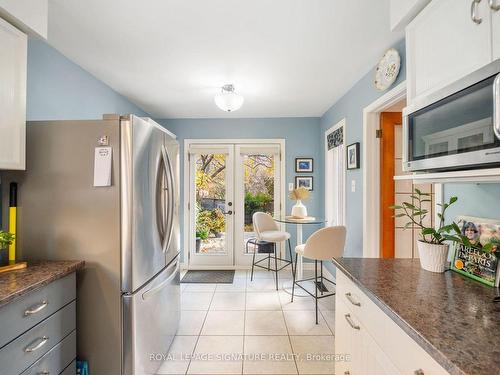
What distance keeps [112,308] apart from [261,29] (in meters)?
2.02

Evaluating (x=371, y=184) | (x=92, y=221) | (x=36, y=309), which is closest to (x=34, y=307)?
(x=36, y=309)

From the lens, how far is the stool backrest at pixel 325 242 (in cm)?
254

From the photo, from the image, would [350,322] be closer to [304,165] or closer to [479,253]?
[479,253]

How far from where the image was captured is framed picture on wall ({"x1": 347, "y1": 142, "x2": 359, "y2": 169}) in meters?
2.70

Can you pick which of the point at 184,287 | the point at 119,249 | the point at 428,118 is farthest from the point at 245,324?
the point at 428,118

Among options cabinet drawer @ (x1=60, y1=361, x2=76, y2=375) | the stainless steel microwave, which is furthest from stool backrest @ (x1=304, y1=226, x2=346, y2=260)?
cabinet drawer @ (x1=60, y1=361, x2=76, y2=375)

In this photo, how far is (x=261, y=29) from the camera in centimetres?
179

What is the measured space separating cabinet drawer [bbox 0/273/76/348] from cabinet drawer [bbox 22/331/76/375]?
189mm

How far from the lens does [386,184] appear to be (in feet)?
8.10

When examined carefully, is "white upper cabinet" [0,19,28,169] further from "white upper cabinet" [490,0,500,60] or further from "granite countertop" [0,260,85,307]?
"white upper cabinet" [490,0,500,60]

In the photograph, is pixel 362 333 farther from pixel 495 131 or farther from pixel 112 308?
pixel 112 308

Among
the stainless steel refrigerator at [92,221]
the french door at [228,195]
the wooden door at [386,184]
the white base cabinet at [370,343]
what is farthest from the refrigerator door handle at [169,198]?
the french door at [228,195]

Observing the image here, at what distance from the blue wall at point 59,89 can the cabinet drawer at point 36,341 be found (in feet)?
4.57

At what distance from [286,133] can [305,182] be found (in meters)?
0.83
